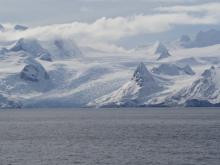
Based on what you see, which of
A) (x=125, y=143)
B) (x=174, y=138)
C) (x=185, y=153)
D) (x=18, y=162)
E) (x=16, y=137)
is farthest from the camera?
(x=16, y=137)

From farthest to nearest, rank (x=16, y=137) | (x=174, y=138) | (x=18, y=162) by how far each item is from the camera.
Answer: (x=16, y=137) < (x=174, y=138) < (x=18, y=162)

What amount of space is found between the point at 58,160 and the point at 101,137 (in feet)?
167

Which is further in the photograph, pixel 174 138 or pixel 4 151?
pixel 174 138

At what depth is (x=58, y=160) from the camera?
11400 cm

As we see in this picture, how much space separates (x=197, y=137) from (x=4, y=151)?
50.5 m

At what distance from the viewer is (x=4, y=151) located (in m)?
129

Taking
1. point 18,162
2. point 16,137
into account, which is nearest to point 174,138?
point 16,137

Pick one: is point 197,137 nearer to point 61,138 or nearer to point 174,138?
point 174,138

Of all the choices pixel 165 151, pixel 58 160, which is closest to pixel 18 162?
pixel 58 160

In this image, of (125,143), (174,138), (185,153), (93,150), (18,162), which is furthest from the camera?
(174,138)

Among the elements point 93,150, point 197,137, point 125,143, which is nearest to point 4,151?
point 93,150

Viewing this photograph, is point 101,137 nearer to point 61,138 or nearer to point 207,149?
point 61,138

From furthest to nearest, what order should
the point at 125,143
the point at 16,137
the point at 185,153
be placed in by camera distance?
the point at 16,137, the point at 125,143, the point at 185,153

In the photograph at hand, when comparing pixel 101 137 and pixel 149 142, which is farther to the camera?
pixel 101 137
